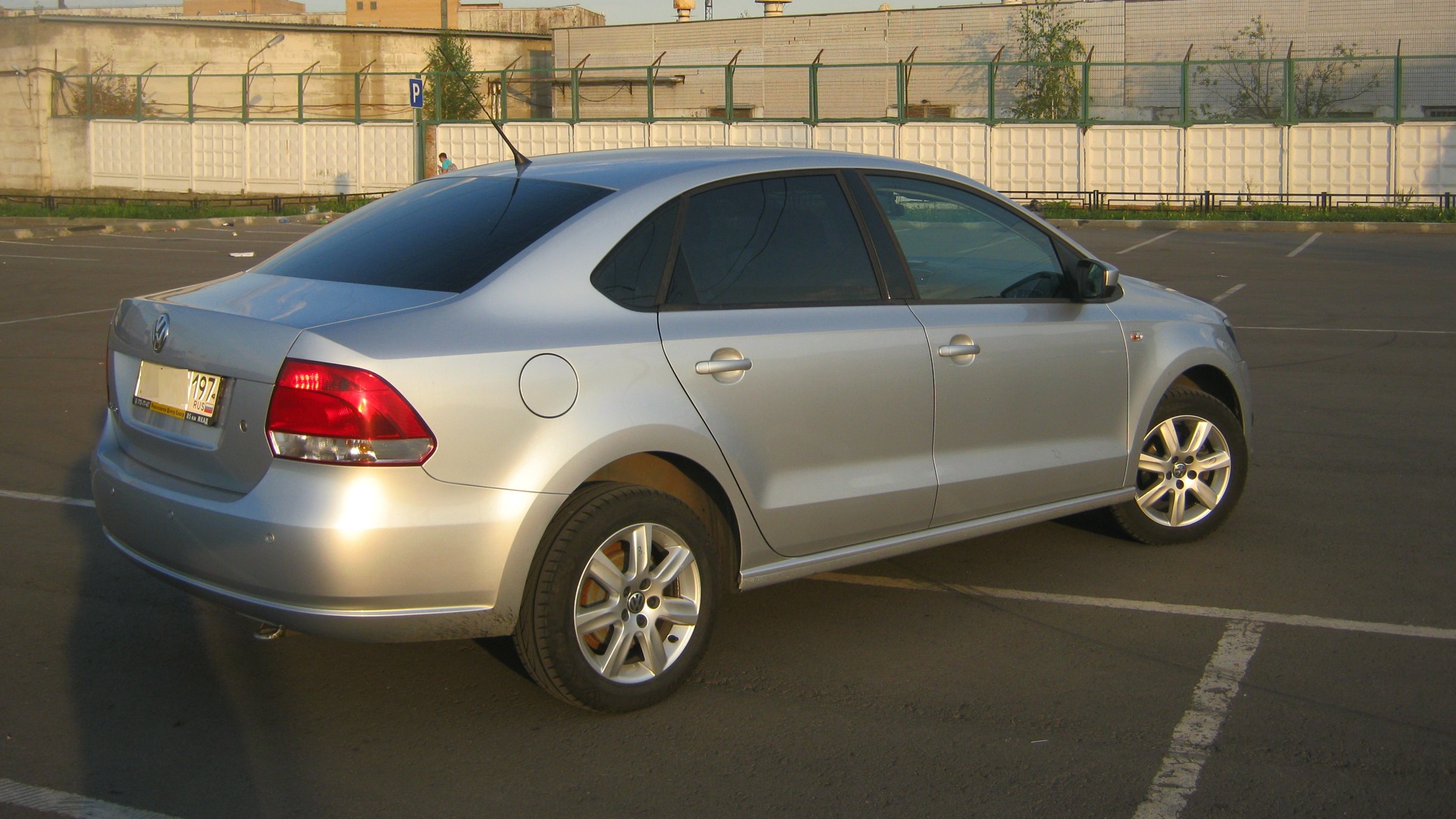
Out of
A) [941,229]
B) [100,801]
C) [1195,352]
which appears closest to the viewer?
[100,801]

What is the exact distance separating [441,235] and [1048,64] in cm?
3776

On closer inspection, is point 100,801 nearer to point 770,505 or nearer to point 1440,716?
point 770,505

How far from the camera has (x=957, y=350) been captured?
16.3 ft

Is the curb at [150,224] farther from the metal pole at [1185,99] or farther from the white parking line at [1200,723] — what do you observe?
the white parking line at [1200,723]

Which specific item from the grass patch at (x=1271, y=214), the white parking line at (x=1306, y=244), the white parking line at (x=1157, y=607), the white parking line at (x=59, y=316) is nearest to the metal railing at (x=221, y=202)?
the grass patch at (x=1271, y=214)

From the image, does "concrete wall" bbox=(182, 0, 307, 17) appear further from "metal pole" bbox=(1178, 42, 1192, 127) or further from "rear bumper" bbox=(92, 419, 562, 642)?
"rear bumper" bbox=(92, 419, 562, 642)

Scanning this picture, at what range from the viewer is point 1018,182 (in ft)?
130

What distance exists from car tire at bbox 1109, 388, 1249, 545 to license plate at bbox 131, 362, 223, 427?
3.80 m

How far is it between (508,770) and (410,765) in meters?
0.29

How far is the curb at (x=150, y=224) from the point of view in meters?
26.9

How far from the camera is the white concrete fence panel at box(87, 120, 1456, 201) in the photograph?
121 ft

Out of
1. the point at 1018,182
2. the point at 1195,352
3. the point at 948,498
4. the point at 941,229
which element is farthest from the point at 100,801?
the point at 1018,182

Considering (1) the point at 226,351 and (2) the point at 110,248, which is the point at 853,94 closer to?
(2) the point at 110,248

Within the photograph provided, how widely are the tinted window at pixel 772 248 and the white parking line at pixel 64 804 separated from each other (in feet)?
6.93
